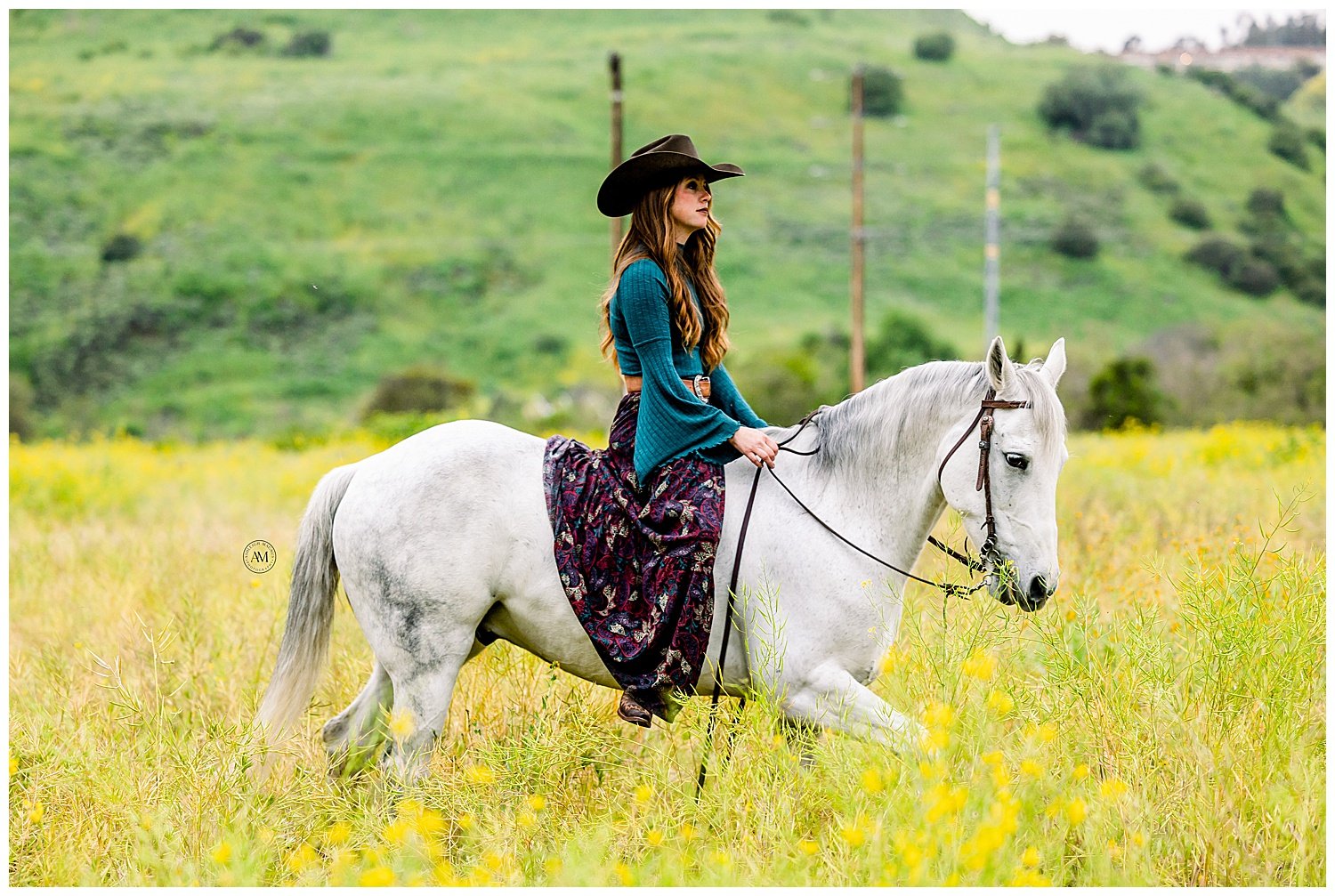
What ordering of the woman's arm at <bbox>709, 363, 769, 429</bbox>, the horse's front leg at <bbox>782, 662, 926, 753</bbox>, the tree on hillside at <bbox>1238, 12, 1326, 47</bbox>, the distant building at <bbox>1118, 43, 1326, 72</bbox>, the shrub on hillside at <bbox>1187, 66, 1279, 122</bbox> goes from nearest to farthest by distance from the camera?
1. the horse's front leg at <bbox>782, 662, 926, 753</bbox>
2. the woman's arm at <bbox>709, 363, 769, 429</bbox>
3. the tree on hillside at <bbox>1238, 12, 1326, 47</bbox>
4. the shrub on hillside at <bbox>1187, 66, 1279, 122</bbox>
5. the distant building at <bbox>1118, 43, 1326, 72</bbox>

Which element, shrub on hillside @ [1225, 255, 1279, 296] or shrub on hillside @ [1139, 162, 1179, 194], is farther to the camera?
shrub on hillside @ [1139, 162, 1179, 194]

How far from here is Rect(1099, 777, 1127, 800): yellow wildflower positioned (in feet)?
11.2

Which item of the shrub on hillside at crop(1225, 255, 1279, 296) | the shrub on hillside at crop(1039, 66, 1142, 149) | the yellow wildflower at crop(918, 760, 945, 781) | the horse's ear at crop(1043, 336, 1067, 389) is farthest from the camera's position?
the shrub on hillside at crop(1039, 66, 1142, 149)

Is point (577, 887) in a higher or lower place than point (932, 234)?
higher

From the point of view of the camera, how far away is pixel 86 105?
184 feet

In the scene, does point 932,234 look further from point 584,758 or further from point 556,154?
point 584,758

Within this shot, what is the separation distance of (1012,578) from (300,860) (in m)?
2.55

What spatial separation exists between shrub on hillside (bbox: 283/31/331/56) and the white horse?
67.3m

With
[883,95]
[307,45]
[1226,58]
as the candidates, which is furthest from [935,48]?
[307,45]

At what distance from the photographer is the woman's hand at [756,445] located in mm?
4355

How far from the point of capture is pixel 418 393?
112 feet

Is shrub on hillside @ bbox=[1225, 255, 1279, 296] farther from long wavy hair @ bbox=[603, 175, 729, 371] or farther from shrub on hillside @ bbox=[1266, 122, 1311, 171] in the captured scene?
long wavy hair @ bbox=[603, 175, 729, 371]

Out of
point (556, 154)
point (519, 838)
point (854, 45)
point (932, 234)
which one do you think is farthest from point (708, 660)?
point (854, 45)

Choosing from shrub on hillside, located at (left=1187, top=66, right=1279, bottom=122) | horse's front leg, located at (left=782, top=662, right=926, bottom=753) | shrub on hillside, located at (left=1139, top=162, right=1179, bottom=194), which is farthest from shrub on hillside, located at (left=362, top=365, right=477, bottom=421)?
shrub on hillside, located at (left=1187, top=66, right=1279, bottom=122)
